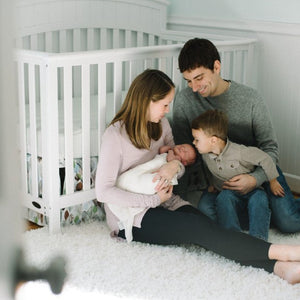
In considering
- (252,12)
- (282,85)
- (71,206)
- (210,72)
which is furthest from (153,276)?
(252,12)

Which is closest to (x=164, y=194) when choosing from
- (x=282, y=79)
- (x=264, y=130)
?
(x=264, y=130)

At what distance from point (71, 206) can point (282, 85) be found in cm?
122

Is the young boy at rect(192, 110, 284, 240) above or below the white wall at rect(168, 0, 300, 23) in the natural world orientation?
below

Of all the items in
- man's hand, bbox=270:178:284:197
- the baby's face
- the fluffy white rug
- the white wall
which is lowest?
the fluffy white rug

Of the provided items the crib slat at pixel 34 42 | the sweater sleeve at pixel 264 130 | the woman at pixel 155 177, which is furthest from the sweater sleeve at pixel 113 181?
the crib slat at pixel 34 42

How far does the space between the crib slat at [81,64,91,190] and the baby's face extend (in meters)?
0.32

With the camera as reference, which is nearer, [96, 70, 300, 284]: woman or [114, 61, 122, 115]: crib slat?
Result: [96, 70, 300, 284]: woman

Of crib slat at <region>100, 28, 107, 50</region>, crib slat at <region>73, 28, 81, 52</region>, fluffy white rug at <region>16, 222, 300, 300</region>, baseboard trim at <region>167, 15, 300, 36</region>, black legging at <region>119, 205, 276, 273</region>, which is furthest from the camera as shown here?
crib slat at <region>100, 28, 107, 50</region>

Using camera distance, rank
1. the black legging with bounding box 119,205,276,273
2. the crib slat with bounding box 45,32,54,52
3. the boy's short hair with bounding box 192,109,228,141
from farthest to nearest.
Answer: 1. the crib slat with bounding box 45,32,54,52
2. the boy's short hair with bounding box 192,109,228,141
3. the black legging with bounding box 119,205,276,273

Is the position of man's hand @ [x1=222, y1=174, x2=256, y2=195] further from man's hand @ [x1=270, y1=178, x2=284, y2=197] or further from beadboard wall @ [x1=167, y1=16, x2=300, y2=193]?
beadboard wall @ [x1=167, y1=16, x2=300, y2=193]

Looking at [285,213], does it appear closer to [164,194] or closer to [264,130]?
[264,130]

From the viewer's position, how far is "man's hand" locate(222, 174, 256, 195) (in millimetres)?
1849

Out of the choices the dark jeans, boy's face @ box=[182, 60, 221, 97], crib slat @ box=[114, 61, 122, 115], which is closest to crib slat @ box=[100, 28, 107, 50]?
crib slat @ box=[114, 61, 122, 115]

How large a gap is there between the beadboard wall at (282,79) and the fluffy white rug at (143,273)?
2.50 feet
